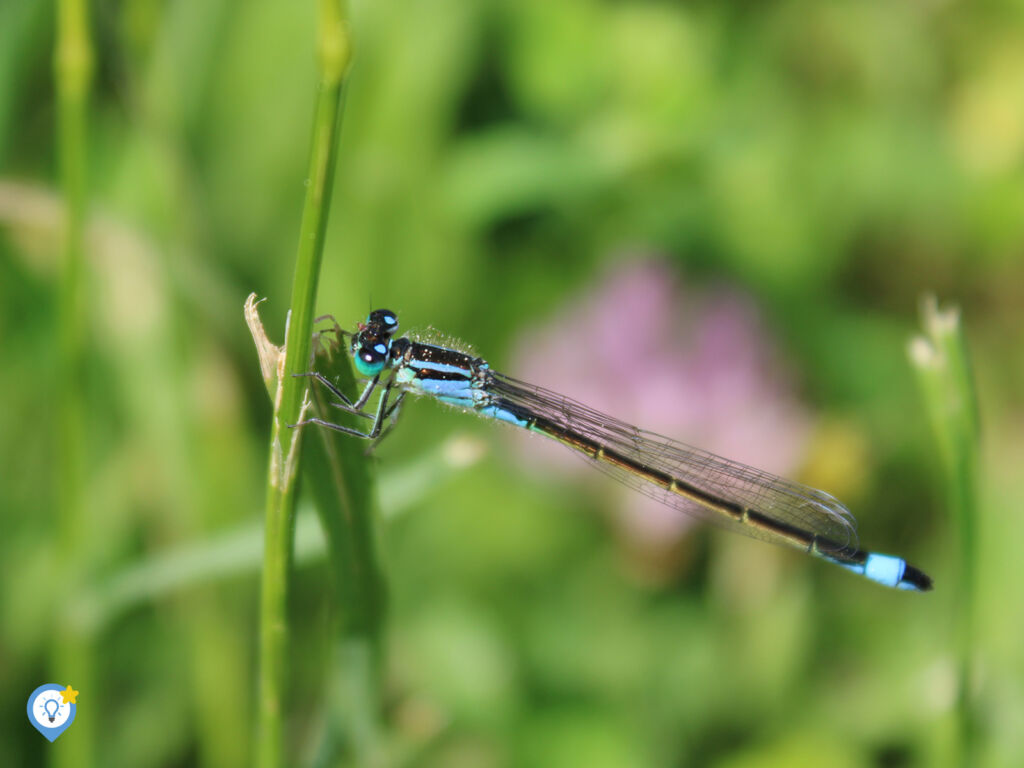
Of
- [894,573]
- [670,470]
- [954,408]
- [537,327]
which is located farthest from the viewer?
[537,327]

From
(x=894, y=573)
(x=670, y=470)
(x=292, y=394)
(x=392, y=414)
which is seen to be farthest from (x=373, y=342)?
(x=894, y=573)

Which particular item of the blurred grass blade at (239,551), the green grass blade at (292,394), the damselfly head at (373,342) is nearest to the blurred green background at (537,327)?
the blurred grass blade at (239,551)

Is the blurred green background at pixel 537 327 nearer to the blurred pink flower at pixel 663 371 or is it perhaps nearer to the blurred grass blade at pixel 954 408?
the blurred pink flower at pixel 663 371

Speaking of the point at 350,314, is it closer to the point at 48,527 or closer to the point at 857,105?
the point at 48,527

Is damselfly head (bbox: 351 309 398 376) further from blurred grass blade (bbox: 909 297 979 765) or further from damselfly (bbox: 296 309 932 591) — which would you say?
blurred grass blade (bbox: 909 297 979 765)

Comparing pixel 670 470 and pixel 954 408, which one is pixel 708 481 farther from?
pixel 954 408

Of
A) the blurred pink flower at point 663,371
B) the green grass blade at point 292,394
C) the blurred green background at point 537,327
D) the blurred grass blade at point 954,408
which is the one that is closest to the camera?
the green grass blade at point 292,394
